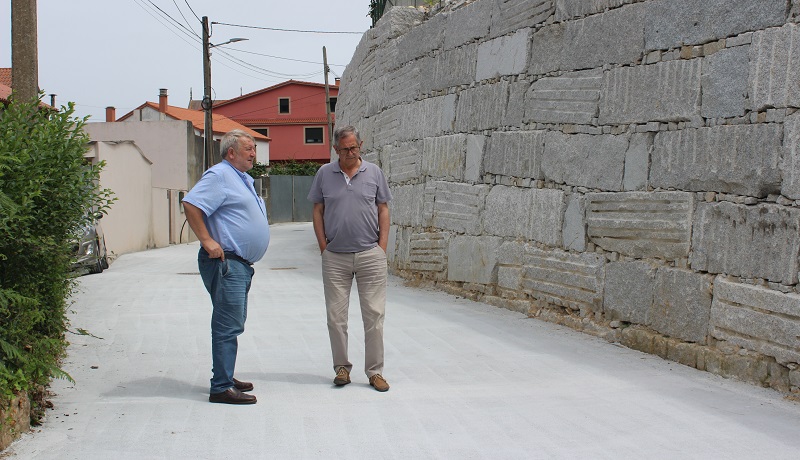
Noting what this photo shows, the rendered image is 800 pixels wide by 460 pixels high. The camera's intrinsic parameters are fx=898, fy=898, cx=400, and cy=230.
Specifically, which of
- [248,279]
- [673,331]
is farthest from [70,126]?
[673,331]

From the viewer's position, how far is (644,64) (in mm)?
7387

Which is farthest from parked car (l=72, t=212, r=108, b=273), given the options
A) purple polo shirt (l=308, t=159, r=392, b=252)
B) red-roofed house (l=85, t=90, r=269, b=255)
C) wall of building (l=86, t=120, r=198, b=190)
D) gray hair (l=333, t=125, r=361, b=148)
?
wall of building (l=86, t=120, r=198, b=190)

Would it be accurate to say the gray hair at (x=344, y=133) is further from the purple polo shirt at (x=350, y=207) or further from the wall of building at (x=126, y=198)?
the wall of building at (x=126, y=198)

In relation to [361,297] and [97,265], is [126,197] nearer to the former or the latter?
[97,265]

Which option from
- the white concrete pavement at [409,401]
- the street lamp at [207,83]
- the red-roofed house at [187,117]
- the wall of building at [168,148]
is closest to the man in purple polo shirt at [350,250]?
the white concrete pavement at [409,401]

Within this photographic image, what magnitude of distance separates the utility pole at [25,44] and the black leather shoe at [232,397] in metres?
5.14

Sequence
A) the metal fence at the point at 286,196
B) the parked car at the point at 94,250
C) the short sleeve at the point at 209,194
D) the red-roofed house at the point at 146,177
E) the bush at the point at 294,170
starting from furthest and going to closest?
the bush at the point at 294,170 → the metal fence at the point at 286,196 → the red-roofed house at the point at 146,177 → the parked car at the point at 94,250 → the short sleeve at the point at 209,194

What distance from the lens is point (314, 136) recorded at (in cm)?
5709

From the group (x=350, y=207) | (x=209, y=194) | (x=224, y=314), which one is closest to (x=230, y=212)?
(x=209, y=194)

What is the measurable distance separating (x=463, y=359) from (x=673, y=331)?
1608mm

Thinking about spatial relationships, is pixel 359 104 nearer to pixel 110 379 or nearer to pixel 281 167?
pixel 110 379

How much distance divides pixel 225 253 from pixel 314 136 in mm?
52151

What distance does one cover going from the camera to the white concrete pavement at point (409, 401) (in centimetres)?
459

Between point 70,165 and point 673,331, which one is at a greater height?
point 70,165
